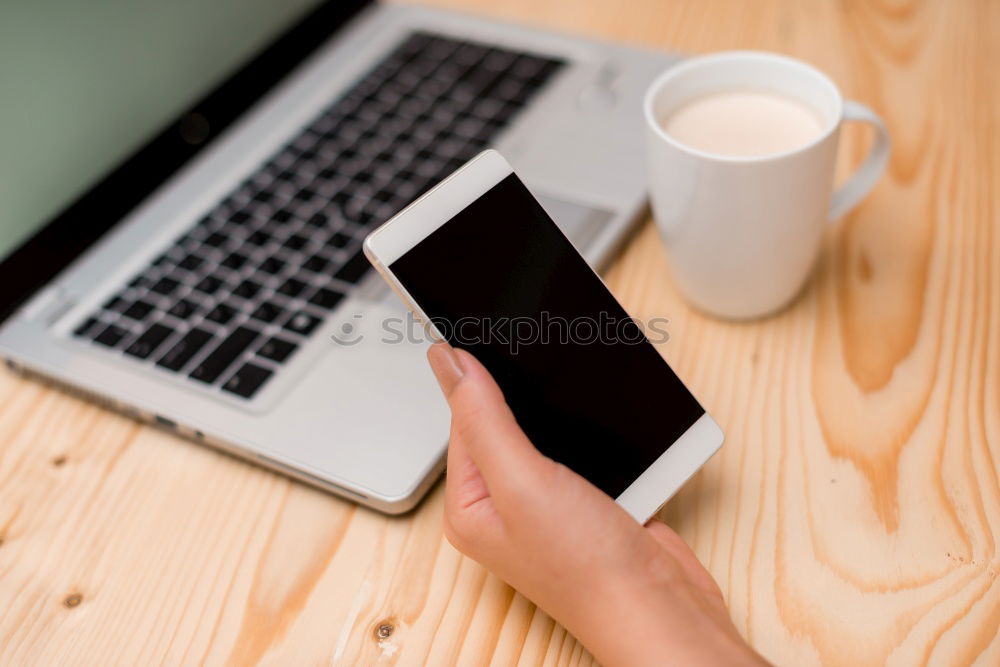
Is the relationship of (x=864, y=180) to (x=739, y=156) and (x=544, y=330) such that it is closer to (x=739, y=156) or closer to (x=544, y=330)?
(x=739, y=156)

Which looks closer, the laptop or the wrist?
the wrist

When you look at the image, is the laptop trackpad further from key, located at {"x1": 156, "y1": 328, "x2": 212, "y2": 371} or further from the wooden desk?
key, located at {"x1": 156, "y1": 328, "x2": 212, "y2": 371}

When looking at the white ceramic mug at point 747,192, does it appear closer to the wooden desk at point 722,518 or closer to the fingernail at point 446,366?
the wooden desk at point 722,518

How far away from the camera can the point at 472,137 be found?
0.69 meters

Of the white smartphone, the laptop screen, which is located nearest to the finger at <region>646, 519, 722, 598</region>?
the white smartphone

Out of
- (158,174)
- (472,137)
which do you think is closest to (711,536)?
(472,137)

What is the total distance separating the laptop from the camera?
0.51 metres

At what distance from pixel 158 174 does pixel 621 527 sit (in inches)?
19.0

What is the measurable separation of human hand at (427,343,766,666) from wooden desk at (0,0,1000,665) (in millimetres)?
54

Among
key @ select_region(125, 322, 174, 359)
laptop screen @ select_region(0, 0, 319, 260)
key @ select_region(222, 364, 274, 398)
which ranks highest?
laptop screen @ select_region(0, 0, 319, 260)

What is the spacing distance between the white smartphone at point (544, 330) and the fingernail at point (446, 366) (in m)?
0.01

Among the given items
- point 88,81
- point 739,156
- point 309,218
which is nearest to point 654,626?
point 739,156

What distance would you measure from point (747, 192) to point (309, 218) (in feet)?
1.04

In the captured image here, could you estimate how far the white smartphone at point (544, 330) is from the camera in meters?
0.40
